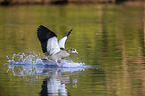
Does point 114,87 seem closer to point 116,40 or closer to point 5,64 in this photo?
point 5,64

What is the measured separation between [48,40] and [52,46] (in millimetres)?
205

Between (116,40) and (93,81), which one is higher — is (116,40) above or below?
above

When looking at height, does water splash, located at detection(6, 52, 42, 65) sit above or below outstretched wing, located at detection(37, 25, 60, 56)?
below

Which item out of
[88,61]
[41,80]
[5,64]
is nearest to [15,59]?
[5,64]

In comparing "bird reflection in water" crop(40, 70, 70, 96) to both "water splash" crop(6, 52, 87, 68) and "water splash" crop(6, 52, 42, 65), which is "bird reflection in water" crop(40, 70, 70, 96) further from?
"water splash" crop(6, 52, 42, 65)

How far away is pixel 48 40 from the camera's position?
13.5 meters

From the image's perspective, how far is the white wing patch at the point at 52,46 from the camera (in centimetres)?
1350

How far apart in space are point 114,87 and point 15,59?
219 inches

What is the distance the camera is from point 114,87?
10.9m

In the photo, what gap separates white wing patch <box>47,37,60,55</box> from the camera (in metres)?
13.5

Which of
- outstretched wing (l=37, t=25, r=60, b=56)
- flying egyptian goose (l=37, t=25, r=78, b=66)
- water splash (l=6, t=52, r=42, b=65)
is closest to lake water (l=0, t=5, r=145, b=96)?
water splash (l=6, t=52, r=42, b=65)

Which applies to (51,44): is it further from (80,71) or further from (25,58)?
(25,58)

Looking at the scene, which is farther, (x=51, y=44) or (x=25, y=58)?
(x=25, y=58)

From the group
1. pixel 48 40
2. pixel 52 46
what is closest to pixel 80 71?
pixel 52 46
